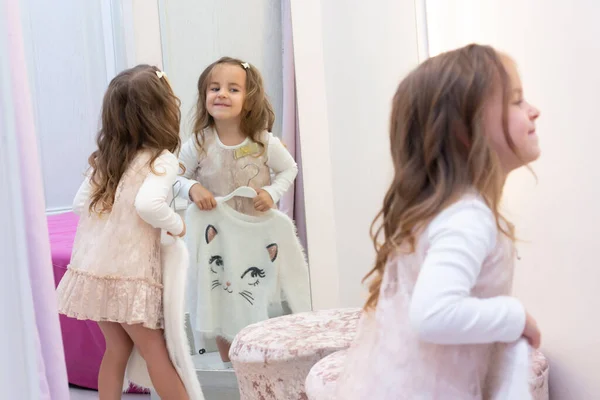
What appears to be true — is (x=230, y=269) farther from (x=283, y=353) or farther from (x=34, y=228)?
(x=34, y=228)

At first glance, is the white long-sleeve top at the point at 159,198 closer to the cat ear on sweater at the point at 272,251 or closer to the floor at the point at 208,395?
the cat ear on sweater at the point at 272,251

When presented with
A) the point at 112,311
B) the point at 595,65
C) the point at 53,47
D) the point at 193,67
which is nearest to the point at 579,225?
the point at 595,65

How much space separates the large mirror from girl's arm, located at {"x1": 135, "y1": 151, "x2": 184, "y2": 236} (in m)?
0.41

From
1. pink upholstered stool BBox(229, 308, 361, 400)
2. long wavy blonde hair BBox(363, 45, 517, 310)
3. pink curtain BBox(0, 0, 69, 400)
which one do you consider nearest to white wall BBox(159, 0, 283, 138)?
pink upholstered stool BBox(229, 308, 361, 400)

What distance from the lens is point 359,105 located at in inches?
93.4

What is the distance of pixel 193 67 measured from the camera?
95.3 inches

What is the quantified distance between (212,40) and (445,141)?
5.16ft

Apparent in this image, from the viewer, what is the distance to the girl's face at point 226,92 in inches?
93.2

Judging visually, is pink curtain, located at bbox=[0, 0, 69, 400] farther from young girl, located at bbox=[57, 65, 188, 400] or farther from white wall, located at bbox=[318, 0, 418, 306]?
white wall, located at bbox=[318, 0, 418, 306]

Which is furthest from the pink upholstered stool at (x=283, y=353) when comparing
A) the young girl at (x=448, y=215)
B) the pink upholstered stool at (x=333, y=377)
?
the young girl at (x=448, y=215)

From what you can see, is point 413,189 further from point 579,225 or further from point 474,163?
point 579,225

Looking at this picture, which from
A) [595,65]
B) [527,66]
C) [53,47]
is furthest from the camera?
[53,47]

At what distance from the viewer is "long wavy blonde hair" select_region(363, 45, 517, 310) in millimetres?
974

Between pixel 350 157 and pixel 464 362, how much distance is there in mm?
1524
